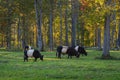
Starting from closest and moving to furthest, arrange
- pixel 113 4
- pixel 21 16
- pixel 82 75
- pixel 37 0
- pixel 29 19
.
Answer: pixel 82 75 < pixel 113 4 < pixel 37 0 < pixel 21 16 < pixel 29 19

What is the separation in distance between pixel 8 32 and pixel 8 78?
2063 inches

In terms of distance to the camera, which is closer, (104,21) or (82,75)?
(82,75)

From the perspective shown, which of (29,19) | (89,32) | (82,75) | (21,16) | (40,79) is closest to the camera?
(40,79)

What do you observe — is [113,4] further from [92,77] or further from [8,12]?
[8,12]

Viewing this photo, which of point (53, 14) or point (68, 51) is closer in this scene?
point (68, 51)

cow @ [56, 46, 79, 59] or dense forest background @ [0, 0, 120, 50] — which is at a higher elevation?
dense forest background @ [0, 0, 120, 50]

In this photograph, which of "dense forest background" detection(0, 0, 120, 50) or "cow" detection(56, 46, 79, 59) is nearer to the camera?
"dense forest background" detection(0, 0, 120, 50)

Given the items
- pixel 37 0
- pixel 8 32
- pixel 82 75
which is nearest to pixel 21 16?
pixel 8 32

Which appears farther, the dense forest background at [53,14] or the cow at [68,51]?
the cow at [68,51]

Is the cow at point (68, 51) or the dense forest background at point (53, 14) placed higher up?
the dense forest background at point (53, 14)

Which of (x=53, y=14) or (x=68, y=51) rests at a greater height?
(x=53, y=14)

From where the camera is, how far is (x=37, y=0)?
5716 centimetres

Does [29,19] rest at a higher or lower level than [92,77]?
higher

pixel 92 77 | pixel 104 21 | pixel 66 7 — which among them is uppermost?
pixel 66 7
